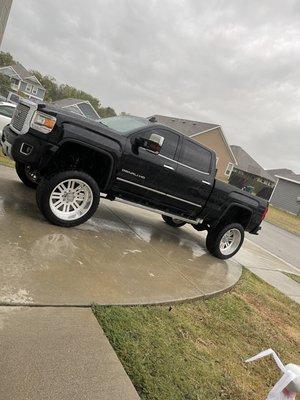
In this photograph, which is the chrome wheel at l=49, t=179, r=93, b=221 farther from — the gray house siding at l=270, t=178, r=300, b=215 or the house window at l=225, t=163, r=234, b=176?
the house window at l=225, t=163, r=234, b=176

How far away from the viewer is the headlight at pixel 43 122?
5.38 m

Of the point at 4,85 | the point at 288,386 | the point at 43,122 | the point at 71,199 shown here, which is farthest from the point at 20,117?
the point at 4,85

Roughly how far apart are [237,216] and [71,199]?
12.4 ft

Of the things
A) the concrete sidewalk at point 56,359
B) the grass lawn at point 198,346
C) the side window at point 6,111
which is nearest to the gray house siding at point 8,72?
the side window at point 6,111

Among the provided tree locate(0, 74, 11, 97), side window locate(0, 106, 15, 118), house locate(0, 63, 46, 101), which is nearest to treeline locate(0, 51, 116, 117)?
house locate(0, 63, 46, 101)

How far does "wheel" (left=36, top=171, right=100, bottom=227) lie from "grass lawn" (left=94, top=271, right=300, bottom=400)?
2081 millimetres

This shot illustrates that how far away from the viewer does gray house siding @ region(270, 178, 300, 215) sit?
45219mm

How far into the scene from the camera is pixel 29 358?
2801mm

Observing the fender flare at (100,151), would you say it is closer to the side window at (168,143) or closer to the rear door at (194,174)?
the side window at (168,143)

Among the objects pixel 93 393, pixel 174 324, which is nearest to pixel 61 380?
pixel 93 393

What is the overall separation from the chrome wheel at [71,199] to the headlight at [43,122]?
759 mm

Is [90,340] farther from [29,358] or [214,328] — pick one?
[214,328]

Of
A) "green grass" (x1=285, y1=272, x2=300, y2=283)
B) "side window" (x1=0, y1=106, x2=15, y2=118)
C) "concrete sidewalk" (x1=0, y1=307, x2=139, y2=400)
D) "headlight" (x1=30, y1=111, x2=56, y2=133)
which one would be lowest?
"concrete sidewalk" (x1=0, y1=307, x2=139, y2=400)

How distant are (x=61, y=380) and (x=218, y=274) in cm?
426
